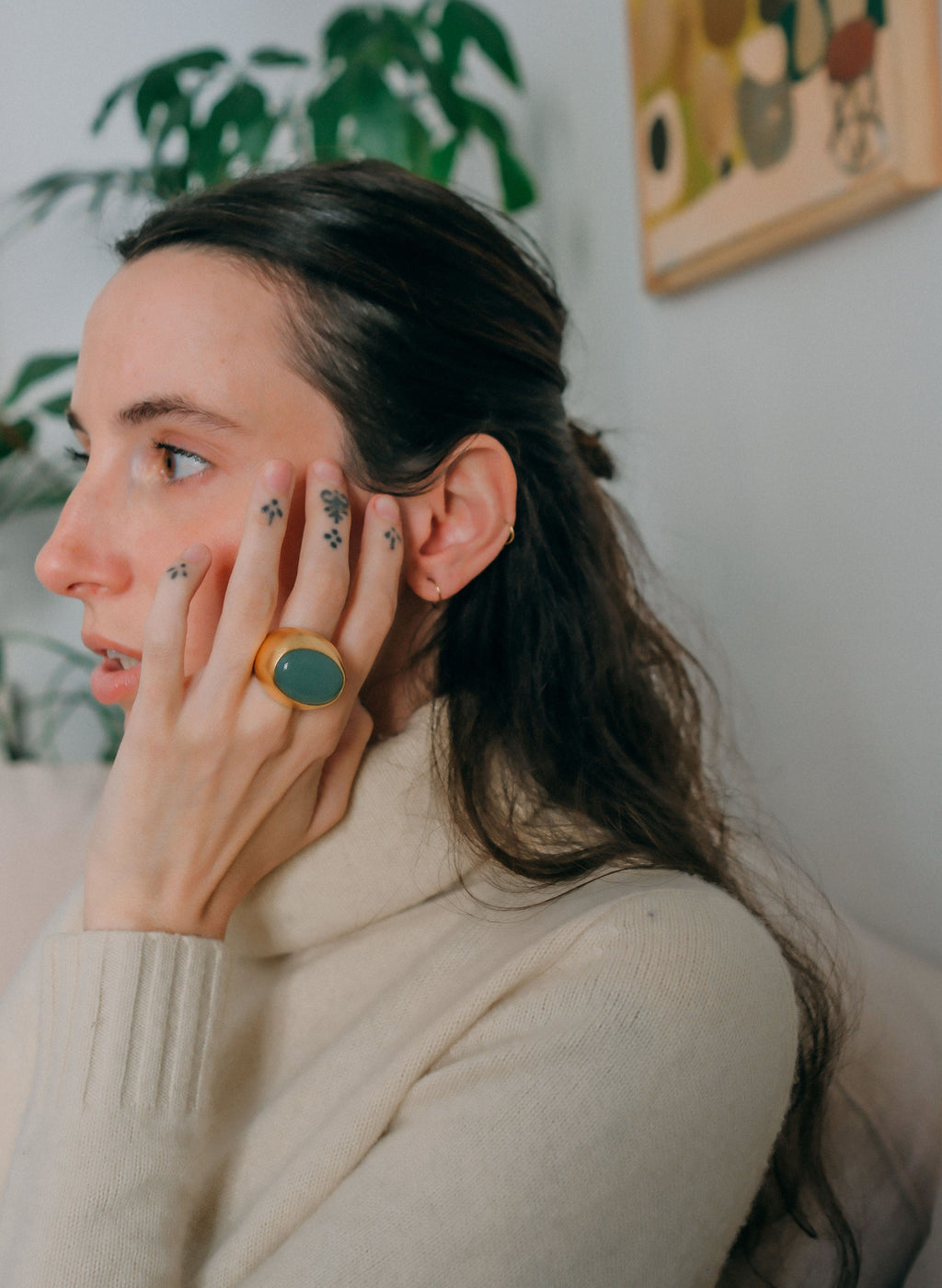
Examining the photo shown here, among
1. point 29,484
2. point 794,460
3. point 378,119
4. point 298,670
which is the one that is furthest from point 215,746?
point 29,484

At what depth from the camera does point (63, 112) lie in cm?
207

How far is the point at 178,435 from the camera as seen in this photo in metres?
0.75

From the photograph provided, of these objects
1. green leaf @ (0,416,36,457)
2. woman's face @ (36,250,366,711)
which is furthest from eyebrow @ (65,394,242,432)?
green leaf @ (0,416,36,457)

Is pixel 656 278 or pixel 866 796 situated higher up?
pixel 656 278

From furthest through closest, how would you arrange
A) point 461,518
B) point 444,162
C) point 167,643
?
point 444,162
point 461,518
point 167,643

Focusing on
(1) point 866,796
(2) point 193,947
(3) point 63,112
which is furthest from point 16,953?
(3) point 63,112

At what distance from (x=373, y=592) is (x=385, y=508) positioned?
69mm

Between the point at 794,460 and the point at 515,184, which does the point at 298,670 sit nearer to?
the point at 794,460

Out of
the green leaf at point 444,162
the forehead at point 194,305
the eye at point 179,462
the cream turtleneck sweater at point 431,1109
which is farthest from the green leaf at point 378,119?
the cream turtleneck sweater at point 431,1109

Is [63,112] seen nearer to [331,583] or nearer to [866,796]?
[331,583]

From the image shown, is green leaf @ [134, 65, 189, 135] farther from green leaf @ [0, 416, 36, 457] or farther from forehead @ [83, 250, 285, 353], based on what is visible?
forehead @ [83, 250, 285, 353]

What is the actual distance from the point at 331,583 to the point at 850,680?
745 millimetres

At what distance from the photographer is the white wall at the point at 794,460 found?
108cm

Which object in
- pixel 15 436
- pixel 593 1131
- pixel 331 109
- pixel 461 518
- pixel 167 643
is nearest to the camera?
pixel 593 1131
